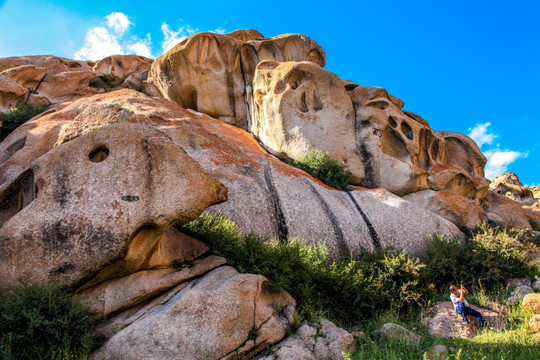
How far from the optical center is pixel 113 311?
19.7 ft

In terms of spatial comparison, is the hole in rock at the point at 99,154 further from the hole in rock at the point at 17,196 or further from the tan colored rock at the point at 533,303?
the tan colored rock at the point at 533,303

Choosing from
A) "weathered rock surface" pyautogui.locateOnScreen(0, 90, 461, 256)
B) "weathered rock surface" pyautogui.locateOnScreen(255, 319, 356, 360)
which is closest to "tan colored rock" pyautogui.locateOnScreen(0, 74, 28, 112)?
"weathered rock surface" pyautogui.locateOnScreen(0, 90, 461, 256)

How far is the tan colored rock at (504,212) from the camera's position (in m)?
15.8

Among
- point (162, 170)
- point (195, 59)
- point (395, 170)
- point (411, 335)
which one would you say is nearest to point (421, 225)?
point (395, 170)

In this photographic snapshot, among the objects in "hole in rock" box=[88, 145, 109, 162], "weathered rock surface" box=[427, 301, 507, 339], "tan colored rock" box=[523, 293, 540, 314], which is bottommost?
"weathered rock surface" box=[427, 301, 507, 339]

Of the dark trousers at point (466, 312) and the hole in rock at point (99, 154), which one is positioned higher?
the hole in rock at point (99, 154)

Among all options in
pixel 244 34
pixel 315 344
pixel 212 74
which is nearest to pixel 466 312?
pixel 315 344

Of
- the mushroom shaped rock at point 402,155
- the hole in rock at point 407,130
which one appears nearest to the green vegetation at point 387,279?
the mushroom shaped rock at point 402,155

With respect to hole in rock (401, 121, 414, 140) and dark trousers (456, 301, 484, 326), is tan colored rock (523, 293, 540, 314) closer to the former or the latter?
dark trousers (456, 301, 484, 326)

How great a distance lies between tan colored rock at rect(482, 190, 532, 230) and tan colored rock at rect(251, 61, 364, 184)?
596 centimetres

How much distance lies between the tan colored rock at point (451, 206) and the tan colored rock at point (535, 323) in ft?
23.1

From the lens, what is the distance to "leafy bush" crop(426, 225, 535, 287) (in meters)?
10.1

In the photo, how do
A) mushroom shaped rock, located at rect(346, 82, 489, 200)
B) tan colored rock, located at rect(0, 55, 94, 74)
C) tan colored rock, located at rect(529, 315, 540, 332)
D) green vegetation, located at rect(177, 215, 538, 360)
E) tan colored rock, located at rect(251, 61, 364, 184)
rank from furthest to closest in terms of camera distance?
tan colored rock, located at rect(0, 55, 94, 74), mushroom shaped rock, located at rect(346, 82, 489, 200), tan colored rock, located at rect(251, 61, 364, 184), tan colored rock, located at rect(529, 315, 540, 332), green vegetation, located at rect(177, 215, 538, 360)

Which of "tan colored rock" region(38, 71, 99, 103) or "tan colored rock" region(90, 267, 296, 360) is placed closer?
"tan colored rock" region(90, 267, 296, 360)
